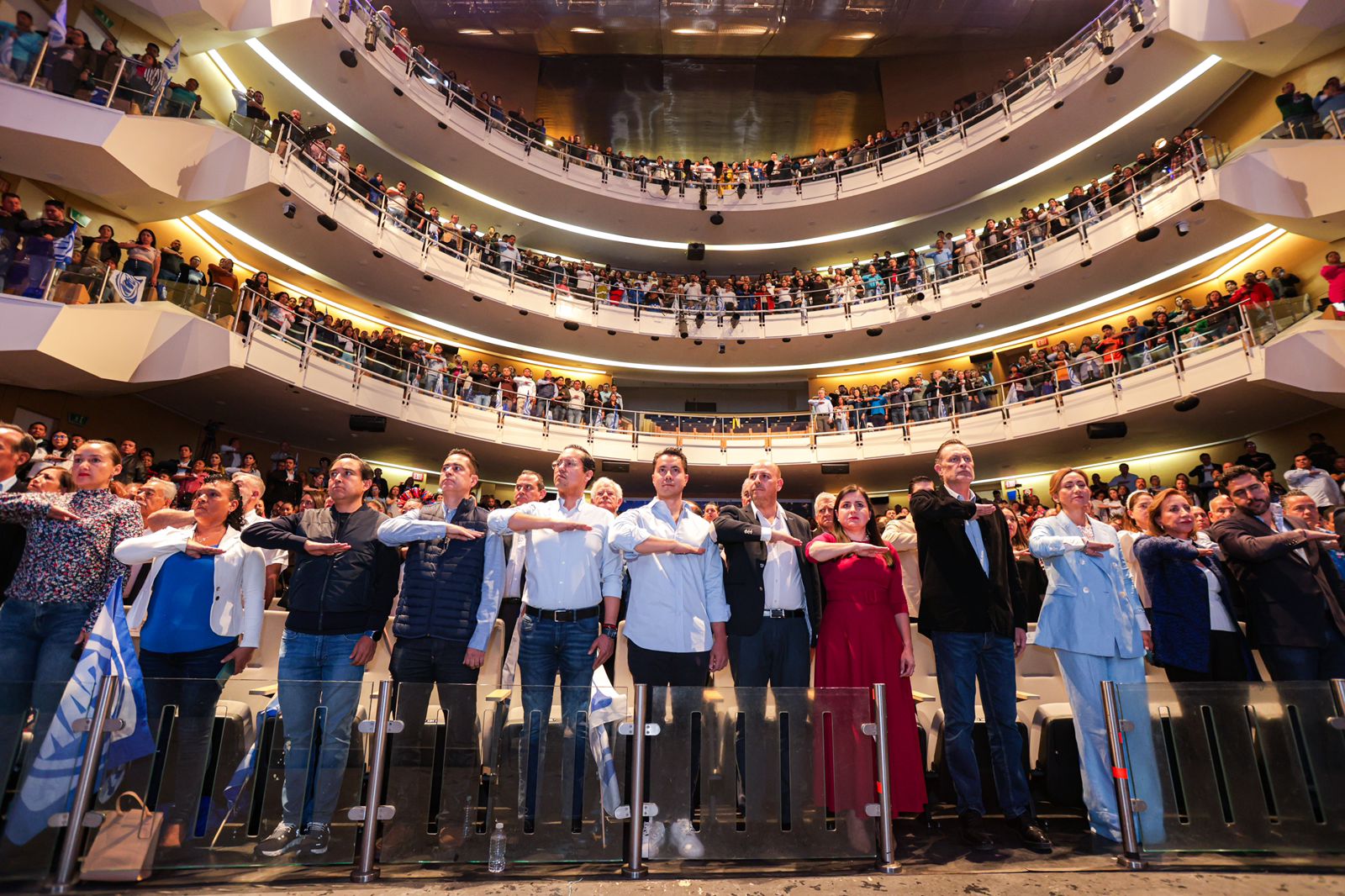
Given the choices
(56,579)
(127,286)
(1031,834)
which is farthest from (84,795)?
(127,286)

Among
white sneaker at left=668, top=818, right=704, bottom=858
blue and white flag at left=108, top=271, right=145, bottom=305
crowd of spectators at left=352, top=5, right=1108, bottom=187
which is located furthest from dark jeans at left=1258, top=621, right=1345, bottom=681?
crowd of spectators at left=352, top=5, right=1108, bottom=187

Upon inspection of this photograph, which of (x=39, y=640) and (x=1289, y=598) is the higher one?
(x=1289, y=598)

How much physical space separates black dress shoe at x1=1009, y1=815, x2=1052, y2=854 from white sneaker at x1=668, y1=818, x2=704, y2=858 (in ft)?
4.73

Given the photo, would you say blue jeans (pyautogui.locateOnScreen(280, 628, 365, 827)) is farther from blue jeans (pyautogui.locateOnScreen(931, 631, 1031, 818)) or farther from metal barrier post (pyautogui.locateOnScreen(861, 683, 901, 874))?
blue jeans (pyautogui.locateOnScreen(931, 631, 1031, 818))

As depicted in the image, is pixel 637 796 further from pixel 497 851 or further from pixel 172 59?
pixel 172 59

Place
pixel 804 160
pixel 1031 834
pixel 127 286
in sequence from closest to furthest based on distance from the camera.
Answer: pixel 1031 834 → pixel 127 286 → pixel 804 160

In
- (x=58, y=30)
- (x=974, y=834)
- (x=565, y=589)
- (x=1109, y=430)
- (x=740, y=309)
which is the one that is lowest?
(x=974, y=834)

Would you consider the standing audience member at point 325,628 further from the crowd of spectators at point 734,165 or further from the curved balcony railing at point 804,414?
the crowd of spectators at point 734,165

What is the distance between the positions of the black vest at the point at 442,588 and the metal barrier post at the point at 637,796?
Result: 0.99m

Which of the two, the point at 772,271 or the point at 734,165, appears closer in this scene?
the point at 772,271

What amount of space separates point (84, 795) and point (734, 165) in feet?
68.5

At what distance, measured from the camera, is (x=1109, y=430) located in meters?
11.7

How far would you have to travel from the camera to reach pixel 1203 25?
10445 mm

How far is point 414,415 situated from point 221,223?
194 inches
